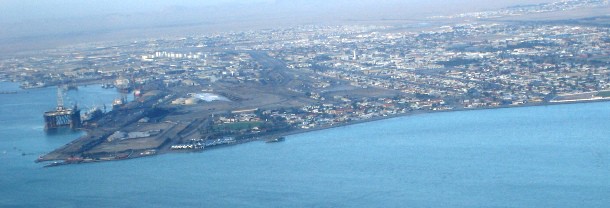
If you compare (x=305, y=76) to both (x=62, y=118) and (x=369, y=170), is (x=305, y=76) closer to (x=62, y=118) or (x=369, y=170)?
(x=62, y=118)

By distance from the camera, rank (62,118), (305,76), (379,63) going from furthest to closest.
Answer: (379,63) → (305,76) → (62,118)

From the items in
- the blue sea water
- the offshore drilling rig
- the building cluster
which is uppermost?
the offshore drilling rig

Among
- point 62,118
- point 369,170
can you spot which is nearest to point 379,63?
point 62,118

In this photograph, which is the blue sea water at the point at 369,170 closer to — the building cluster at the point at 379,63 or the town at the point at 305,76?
the town at the point at 305,76

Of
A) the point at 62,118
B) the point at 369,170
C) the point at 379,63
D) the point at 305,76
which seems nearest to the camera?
the point at 369,170

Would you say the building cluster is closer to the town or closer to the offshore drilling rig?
the town

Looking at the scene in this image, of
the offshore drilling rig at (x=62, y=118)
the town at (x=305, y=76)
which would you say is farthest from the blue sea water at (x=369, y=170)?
the town at (x=305, y=76)

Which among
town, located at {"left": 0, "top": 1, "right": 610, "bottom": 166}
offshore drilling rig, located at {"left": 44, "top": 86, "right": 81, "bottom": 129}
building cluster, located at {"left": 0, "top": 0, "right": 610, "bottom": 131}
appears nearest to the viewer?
town, located at {"left": 0, "top": 1, "right": 610, "bottom": 166}

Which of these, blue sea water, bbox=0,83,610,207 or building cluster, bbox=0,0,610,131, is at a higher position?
blue sea water, bbox=0,83,610,207

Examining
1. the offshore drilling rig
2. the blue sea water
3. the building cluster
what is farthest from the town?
the blue sea water
